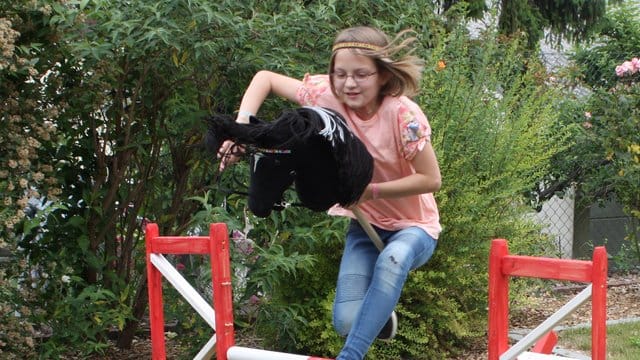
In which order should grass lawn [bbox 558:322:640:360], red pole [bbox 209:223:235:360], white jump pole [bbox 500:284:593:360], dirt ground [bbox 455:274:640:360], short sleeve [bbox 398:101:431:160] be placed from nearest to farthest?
1. white jump pole [bbox 500:284:593:360]
2. short sleeve [bbox 398:101:431:160]
3. red pole [bbox 209:223:235:360]
4. grass lawn [bbox 558:322:640:360]
5. dirt ground [bbox 455:274:640:360]

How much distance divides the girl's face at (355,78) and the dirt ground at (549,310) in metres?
2.33

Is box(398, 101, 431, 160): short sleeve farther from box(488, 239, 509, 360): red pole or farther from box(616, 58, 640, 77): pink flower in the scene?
box(616, 58, 640, 77): pink flower

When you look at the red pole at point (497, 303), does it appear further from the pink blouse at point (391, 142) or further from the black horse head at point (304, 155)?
the black horse head at point (304, 155)

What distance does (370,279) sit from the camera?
11.7 feet

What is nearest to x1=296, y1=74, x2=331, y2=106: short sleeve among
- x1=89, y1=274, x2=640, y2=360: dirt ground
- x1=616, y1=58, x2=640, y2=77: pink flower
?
x1=89, y1=274, x2=640, y2=360: dirt ground

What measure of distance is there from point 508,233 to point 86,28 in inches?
116

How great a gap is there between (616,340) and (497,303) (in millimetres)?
2886

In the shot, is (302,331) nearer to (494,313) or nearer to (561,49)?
(494,313)

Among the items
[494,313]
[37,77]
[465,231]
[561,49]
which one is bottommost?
[494,313]

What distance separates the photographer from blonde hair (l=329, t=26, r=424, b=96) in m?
3.37

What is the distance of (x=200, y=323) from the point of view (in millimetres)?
5219

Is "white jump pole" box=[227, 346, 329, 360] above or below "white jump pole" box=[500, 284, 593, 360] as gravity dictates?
below

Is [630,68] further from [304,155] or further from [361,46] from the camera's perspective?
[304,155]

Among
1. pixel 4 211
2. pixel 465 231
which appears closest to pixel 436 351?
pixel 465 231
